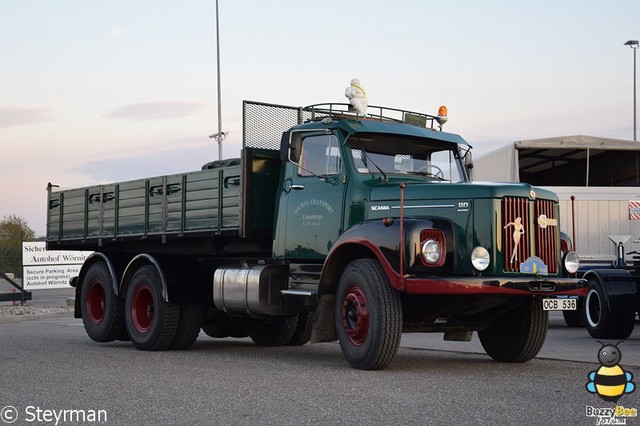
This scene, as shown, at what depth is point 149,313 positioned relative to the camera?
46.8 ft

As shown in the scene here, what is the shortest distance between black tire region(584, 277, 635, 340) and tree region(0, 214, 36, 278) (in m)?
45.4

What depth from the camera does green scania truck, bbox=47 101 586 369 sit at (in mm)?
10148

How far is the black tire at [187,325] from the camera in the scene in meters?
13.8

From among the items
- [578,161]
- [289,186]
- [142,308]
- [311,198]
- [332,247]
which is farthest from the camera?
[578,161]

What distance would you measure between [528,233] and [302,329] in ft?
17.1

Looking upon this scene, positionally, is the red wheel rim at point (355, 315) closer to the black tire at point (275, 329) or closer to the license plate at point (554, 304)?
the license plate at point (554, 304)

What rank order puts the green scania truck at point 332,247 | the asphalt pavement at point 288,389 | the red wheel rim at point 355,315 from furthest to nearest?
the red wheel rim at point 355,315, the green scania truck at point 332,247, the asphalt pavement at point 288,389

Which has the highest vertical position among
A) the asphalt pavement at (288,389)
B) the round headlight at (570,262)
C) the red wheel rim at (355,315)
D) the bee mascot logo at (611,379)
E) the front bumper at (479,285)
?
the round headlight at (570,262)

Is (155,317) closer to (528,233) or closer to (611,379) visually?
(528,233)

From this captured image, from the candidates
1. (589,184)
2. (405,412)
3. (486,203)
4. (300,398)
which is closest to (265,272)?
(486,203)

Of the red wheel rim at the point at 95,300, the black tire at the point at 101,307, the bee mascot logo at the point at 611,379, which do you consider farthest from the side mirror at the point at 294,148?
the red wheel rim at the point at 95,300

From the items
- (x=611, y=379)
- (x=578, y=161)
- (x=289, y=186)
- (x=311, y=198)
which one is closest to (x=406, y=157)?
(x=311, y=198)

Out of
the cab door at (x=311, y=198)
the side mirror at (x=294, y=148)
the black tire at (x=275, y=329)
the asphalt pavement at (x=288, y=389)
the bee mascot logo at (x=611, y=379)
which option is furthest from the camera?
the black tire at (x=275, y=329)

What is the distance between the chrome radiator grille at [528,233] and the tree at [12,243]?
49586 millimetres
